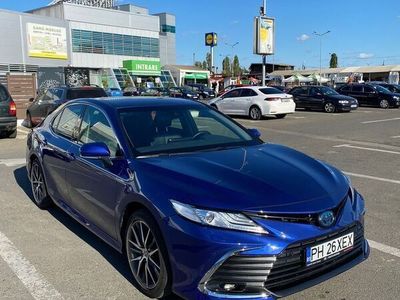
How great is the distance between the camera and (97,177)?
4.20m

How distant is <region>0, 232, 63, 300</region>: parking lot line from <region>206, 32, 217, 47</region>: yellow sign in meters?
67.6

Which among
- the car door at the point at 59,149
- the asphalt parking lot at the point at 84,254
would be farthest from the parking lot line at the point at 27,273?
the car door at the point at 59,149

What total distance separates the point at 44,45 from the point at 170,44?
40.1 meters

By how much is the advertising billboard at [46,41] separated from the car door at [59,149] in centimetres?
6260

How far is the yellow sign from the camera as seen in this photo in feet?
230

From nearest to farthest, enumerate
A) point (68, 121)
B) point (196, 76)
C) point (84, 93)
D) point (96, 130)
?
point (96, 130) → point (68, 121) → point (84, 93) → point (196, 76)

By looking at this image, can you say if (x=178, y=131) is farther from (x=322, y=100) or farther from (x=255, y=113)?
(x=322, y=100)

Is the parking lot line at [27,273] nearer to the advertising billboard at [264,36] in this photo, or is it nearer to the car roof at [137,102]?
the car roof at [137,102]

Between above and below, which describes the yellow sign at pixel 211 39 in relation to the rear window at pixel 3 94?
above

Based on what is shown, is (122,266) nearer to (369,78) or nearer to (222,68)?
(369,78)

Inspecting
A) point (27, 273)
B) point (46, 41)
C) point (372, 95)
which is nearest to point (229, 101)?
point (372, 95)

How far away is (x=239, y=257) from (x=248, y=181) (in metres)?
0.62

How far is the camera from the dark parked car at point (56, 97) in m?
15.2

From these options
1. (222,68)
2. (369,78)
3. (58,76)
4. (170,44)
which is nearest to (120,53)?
(170,44)
